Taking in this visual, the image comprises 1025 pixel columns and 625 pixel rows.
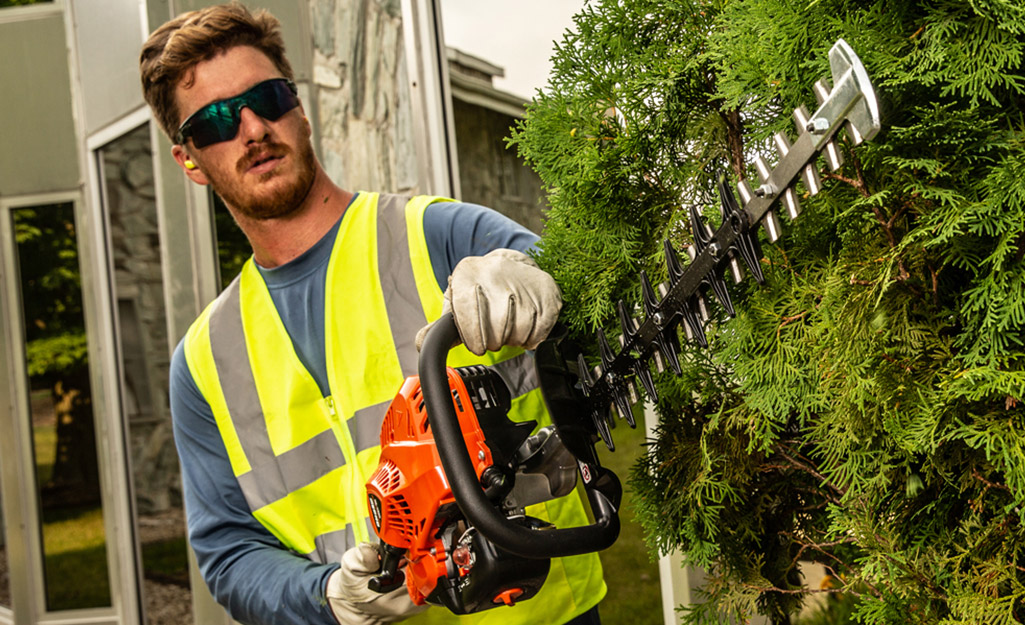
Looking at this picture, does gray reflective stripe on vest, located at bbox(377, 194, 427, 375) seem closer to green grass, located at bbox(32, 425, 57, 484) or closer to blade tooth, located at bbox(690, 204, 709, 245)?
blade tooth, located at bbox(690, 204, 709, 245)

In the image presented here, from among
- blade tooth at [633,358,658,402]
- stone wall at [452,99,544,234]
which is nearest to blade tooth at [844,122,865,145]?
blade tooth at [633,358,658,402]

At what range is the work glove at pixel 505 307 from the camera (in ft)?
4.60

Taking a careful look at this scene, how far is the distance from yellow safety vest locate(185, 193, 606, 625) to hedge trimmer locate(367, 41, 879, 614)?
17.1 inches

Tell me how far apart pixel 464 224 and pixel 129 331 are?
3771mm

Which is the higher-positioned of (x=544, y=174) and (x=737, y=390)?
(x=544, y=174)

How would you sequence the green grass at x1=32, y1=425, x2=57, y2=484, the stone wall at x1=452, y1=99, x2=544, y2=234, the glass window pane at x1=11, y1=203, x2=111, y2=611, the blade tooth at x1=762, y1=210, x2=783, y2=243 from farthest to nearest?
the green grass at x1=32, y1=425, x2=57, y2=484, the glass window pane at x1=11, y1=203, x2=111, y2=611, the stone wall at x1=452, y1=99, x2=544, y2=234, the blade tooth at x1=762, y1=210, x2=783, y2=243

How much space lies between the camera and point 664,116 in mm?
1221

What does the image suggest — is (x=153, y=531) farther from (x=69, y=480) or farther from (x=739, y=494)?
(x=739, y=494)

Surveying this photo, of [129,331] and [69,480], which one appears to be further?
[69,480]

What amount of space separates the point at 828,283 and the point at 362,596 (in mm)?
1265

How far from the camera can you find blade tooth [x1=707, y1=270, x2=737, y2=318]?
0.94 m

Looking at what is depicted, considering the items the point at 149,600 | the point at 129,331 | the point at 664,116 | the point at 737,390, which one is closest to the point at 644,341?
the point at 737,390

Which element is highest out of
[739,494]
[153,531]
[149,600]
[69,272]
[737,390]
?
[69,272]

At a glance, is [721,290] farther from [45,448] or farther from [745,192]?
[45,448]
